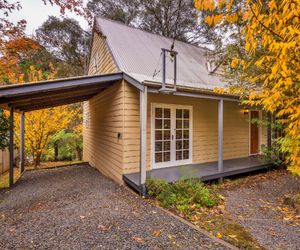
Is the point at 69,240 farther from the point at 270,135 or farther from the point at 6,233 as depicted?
the point at 270,135

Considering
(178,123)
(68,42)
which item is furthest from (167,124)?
(68,42)

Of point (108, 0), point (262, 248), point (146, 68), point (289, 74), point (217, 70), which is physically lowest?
point (262, 248)

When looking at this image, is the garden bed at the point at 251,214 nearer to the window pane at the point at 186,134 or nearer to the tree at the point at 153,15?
the window pane at the point at 186,134

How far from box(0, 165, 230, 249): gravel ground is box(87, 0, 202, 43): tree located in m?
14.4

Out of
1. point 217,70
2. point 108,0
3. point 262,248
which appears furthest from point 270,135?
point 108,0

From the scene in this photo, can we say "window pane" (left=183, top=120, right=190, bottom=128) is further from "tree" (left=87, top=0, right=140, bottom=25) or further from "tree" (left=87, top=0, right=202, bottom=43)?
"tree" (left=87, top=0, right=140, bottom=25)

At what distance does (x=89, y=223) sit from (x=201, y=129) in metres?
5.16

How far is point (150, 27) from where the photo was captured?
17.0 m

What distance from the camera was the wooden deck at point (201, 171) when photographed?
5.29m

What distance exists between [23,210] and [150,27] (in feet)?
53.2

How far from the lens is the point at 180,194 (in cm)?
463

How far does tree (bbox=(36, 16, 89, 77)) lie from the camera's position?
57.9 ft

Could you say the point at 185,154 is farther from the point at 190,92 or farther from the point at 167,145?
the point at 190,92

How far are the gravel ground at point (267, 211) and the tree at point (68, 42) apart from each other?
1606 cm
